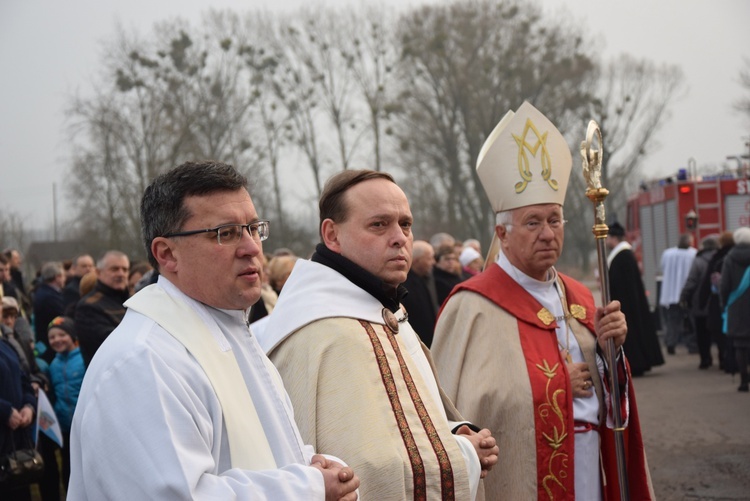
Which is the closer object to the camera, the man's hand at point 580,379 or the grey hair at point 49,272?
the man's hand at point 580,379

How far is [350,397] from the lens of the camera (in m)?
3.35

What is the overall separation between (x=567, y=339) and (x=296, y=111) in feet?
97.5

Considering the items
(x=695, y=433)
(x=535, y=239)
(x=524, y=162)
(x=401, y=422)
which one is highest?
(x=524, y=162)

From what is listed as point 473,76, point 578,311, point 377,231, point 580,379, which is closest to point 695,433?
point 578,311

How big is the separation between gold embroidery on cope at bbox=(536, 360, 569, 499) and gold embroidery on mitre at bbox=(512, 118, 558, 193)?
3.46 feet

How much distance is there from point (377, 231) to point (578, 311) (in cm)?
161

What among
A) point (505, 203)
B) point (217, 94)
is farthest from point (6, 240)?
point (505, 203)

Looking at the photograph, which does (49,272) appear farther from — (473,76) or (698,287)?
(473,76)

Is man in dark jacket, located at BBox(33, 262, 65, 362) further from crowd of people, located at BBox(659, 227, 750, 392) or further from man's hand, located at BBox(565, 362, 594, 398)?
crowd of people, located at BBox(659, 227, 750, 392)

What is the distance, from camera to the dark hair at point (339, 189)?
12.3 ft

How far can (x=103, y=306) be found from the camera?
23.8ft

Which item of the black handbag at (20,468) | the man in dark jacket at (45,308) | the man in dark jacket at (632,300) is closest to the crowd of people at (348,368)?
the black handbag at (20,468)

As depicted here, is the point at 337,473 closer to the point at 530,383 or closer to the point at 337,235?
the point at 337,235

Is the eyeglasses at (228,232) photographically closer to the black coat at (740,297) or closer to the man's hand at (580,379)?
the man's hand at (580,379)
